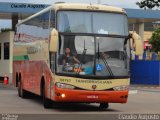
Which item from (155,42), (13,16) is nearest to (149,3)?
(155,42)

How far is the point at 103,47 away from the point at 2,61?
24123mm

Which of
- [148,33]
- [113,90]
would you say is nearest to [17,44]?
[113,90]

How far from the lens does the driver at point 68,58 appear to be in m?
17.1

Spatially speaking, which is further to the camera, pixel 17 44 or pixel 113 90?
pixel 17 44

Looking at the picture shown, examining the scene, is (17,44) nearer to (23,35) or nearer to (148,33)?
(23,35)

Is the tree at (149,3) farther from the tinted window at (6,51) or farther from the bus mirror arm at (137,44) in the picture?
the bus mirror arm at (137,44)

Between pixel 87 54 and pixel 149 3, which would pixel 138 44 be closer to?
pixel 87 54

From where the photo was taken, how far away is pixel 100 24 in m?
17.7

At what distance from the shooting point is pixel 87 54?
1720 centimetres

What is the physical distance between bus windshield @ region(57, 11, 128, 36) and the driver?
2.27 ft

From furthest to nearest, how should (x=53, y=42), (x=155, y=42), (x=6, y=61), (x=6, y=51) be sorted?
1. (x=155, y=42)
2. (x=6, y=51)
3. (x=6, y=61)
4. (x=53, y=42)

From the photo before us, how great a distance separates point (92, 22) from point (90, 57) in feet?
4.04

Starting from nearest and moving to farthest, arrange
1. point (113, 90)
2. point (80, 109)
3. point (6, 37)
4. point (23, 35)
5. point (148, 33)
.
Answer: point (113, 90) < point (80, 109) < point (23, 35) < point (6, 37) < point (148, 33)

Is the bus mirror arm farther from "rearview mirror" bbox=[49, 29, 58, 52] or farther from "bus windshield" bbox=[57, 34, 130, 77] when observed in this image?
"rearview mirror" bbox=[49, 29, 58, 52]
